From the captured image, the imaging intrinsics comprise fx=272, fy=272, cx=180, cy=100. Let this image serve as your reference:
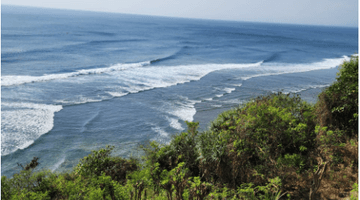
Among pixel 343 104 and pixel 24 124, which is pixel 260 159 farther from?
pixel 24 124

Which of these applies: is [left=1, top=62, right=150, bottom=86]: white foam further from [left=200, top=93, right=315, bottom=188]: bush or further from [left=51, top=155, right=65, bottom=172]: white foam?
[left=200, top=93, right=315, bottom=188]: bush

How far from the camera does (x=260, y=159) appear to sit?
8586 mm

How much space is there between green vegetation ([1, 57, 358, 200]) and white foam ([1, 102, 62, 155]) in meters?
5.21

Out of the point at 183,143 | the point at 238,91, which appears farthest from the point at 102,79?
the point at 183,143

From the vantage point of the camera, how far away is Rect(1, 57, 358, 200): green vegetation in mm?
7316

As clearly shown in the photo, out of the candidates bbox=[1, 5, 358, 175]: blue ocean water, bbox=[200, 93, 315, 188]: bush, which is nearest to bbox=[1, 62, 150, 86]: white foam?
bbox=[1, 5, 358, 175]: blue ocean water

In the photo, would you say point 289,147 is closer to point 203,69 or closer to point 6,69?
point 203,69

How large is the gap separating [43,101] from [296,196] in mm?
18396

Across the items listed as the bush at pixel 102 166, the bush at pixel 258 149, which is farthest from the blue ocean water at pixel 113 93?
the bush at pixel 258 149

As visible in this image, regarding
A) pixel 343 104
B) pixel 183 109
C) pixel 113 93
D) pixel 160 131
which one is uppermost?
pixel 343 104

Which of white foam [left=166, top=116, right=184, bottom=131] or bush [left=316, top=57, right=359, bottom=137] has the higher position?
bush [left=316, top=57, right=359, bottom=137]

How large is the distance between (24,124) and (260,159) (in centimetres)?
1367

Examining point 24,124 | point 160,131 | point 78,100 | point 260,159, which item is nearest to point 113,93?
point 78,100

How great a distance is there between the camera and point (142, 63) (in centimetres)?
3612
